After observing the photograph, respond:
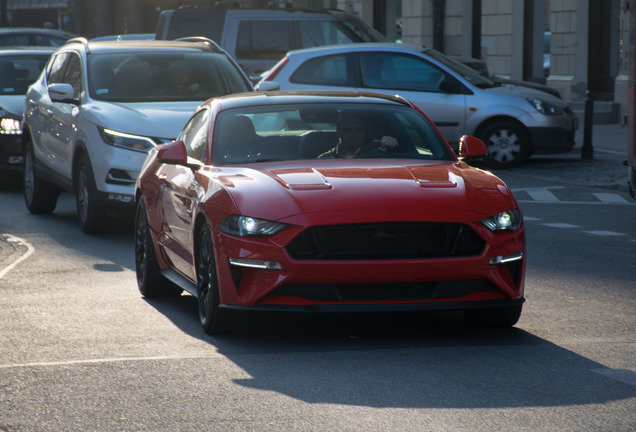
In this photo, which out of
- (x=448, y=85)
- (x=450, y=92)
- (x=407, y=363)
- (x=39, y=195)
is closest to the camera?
(x=407, y=363)

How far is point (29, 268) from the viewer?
32.4ft

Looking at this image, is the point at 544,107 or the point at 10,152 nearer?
the point at 10,152

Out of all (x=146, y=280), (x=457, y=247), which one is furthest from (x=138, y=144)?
(x=457, y=247)

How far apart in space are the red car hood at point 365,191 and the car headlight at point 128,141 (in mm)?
4195

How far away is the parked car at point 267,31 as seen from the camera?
20.6 meters

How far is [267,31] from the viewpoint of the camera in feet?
67.7

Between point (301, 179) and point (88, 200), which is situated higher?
point (301, 179)

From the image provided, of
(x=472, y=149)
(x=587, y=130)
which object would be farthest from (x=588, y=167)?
(x=472, y=149)

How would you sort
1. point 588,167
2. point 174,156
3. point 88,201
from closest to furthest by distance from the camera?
point 174,156
point 88,201
point 588,167

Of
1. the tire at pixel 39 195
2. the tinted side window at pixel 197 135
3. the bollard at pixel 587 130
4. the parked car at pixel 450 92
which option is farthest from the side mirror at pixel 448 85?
the tinted side window at pixel 197 135

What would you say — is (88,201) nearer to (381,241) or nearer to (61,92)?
(61,92)

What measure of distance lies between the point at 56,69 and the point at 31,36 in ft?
39.8

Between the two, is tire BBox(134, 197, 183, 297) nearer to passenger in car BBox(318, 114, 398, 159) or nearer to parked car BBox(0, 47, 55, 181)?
passenger in car BBox(318, 114, 398, 159)

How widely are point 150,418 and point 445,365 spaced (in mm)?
1606
